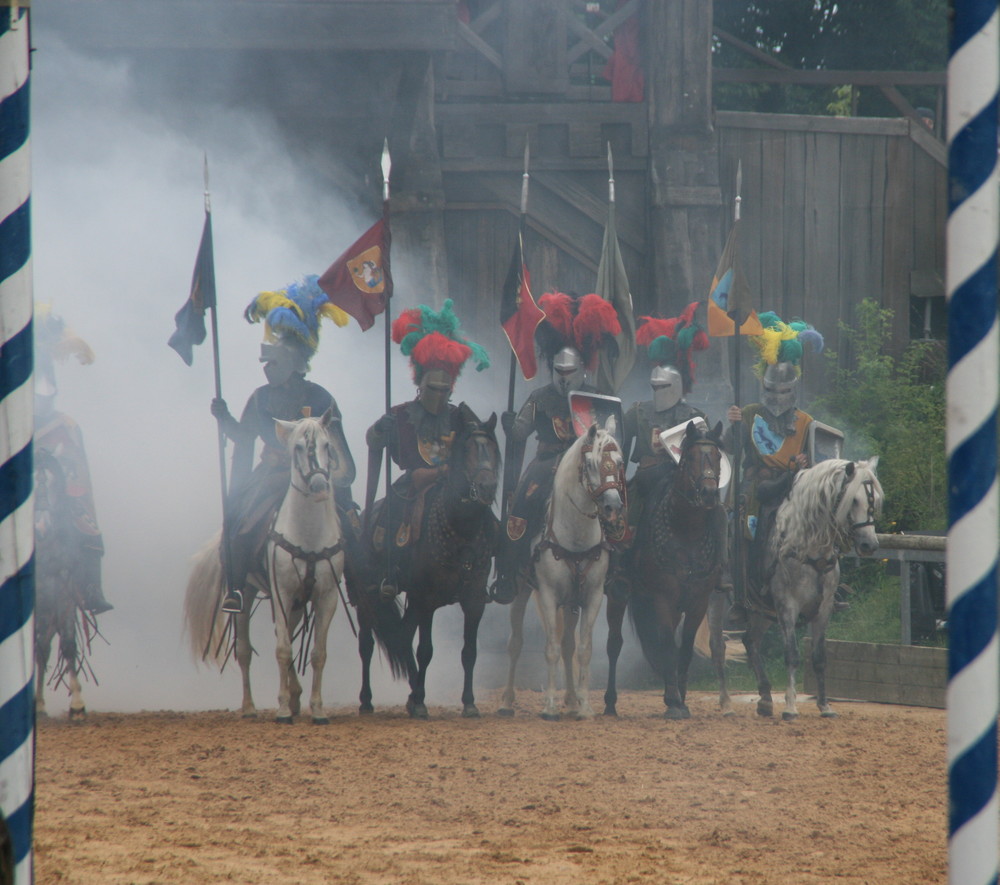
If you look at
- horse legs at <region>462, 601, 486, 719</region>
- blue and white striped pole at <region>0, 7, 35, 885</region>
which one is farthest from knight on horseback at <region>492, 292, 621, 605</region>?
blue and white striped pole at <region>0, 7, 35, 885</region>

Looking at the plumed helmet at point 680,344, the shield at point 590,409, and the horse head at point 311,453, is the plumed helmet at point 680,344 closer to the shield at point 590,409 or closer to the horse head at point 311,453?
the shield at point 590,409

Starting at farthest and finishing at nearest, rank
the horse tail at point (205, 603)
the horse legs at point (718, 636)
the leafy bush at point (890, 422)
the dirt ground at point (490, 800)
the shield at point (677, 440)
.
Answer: the leafy bush at point (890, 422) → the horse legs at point (718, 636) → the horse tail at point (205, 603) → the shield at point (677, 440) → the dirt ground at point (490, 800)

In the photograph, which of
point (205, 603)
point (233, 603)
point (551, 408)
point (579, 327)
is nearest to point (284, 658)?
point (233, 603)

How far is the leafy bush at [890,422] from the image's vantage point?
13.3 meters

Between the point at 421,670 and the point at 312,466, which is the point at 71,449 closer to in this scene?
the point at 312,466

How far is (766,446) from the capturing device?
421 inches

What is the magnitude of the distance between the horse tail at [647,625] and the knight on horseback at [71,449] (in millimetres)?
3906

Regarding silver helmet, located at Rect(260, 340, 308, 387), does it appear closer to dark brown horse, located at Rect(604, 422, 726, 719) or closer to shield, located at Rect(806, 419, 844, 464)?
dark brown horse, located at Rect(604, 422, 726, 719)

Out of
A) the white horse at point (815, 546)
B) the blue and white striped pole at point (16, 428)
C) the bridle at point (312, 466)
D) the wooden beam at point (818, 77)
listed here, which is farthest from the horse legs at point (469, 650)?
the wooden beam at point (818, 77)

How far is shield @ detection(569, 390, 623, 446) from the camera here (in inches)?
404

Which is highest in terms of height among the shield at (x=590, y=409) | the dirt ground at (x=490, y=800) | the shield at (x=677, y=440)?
the shield at (x=590, y=409)

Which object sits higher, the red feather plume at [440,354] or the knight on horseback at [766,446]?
the red feather plume at [440,354]

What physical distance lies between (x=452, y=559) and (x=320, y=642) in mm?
1090

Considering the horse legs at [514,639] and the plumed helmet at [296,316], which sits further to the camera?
the horse legs at [514,639]
